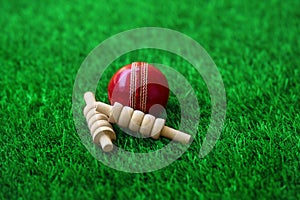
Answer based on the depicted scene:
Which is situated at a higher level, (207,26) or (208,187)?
(207,26)

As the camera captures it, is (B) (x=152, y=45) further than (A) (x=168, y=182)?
Yes

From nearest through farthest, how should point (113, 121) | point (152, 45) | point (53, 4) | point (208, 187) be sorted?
1. point (208, 187)
2. point (113, 121)
3. point (152, 45)
4. point (53, 4)

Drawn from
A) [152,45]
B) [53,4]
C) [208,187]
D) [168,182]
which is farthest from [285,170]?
[53,4]

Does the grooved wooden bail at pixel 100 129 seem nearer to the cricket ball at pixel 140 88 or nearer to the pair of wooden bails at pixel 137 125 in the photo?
the pair of wooden bails at pixel 137 125

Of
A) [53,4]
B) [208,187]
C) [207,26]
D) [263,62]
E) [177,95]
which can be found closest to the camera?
[208,187]

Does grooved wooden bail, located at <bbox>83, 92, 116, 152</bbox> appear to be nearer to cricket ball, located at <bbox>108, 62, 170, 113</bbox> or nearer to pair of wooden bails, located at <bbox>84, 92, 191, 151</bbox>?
pair of wooden bails, located at <bbox>84, 92, 191, 151</bbox>

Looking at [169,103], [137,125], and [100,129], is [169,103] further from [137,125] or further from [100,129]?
[100,129]

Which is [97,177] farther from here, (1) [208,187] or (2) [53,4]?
(2) [53,4]
